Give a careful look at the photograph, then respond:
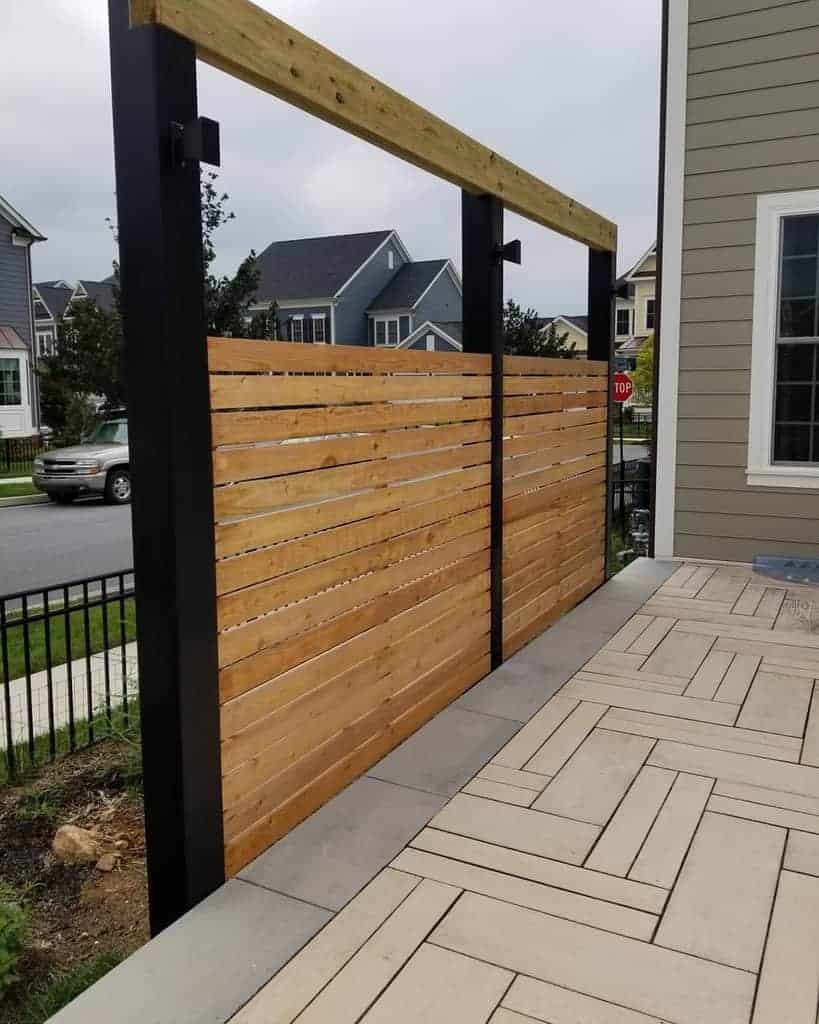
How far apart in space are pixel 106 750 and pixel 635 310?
1440 inches

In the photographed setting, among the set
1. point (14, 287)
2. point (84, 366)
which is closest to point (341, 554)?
point (84, 366)

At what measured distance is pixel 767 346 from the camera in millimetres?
5895

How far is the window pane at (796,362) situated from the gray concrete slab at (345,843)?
4421mm

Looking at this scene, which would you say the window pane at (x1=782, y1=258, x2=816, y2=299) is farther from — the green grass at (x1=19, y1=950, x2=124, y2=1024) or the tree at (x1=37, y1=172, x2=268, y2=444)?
the tree at (x1=37, y1=172, x2=268, y2=444)

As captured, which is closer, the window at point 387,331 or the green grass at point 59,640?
the green grass at point 59,640

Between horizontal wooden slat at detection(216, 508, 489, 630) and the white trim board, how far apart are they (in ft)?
10.2

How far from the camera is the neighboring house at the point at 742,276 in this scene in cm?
568

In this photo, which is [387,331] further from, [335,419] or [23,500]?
[335,419]

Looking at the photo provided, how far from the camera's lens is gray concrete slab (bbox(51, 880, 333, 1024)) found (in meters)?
1.75

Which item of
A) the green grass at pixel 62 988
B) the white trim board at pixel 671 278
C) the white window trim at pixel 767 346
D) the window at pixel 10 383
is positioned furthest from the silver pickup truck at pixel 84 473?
the green grass at pixel 62 988

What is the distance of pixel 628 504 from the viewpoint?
923cm

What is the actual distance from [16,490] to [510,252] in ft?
40.0

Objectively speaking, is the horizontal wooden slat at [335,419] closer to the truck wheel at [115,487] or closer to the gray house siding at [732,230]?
the gray house siding at [732,230]

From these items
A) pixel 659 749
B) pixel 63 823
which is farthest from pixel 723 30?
pixel 63 823
